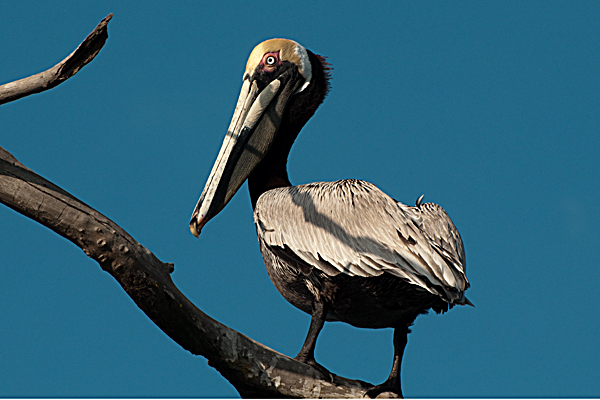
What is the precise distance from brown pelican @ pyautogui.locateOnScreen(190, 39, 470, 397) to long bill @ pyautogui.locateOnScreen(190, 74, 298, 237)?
0.03 feet

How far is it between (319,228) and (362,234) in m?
0.39

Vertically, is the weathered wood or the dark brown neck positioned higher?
the dark brown neck

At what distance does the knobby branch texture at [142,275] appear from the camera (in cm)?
450

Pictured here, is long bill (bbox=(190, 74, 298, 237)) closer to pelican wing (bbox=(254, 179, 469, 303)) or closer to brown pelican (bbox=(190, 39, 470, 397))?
brown pelican (bbox=(190, 39, 470, 397))

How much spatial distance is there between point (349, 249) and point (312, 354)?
3.35 ft

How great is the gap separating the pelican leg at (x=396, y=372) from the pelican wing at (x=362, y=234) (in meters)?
0.81

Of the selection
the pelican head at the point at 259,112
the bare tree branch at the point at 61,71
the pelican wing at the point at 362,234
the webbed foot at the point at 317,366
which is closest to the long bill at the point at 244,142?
the pelican head at the point at 259,112

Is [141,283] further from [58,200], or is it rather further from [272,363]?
[272,363]

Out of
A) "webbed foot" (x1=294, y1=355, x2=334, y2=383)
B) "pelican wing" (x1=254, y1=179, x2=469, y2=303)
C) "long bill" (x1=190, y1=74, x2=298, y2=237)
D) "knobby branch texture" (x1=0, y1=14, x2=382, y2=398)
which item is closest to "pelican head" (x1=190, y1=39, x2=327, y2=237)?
"long bill" (x1=190, y1=74, x2=298, y2=237)

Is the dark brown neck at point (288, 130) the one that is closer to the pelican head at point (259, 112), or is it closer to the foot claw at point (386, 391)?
the pelican head at point (259, 112)

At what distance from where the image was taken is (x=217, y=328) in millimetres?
5375

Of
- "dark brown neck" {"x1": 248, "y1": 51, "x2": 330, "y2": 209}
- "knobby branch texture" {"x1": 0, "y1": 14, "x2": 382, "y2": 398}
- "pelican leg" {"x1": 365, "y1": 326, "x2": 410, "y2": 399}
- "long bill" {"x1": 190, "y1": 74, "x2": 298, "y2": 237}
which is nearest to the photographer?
"knobby branch texture" {"x1": 0, "y1": 14, "x2": 382, "y2": 398}

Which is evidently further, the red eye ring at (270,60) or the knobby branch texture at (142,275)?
the red eye ring at (270,60)

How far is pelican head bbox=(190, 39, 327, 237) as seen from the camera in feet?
21.2
